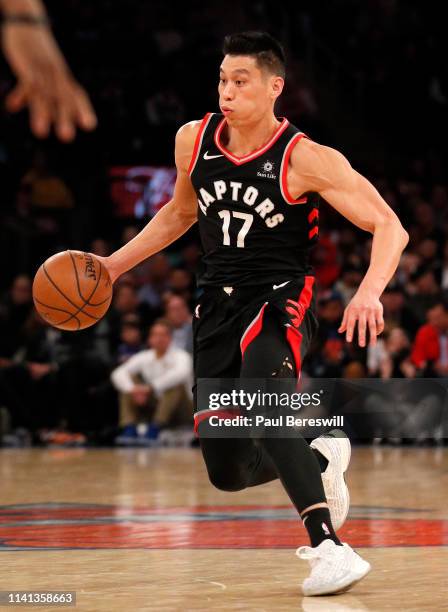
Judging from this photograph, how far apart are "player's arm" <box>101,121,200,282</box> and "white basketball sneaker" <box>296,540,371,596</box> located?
1503mm

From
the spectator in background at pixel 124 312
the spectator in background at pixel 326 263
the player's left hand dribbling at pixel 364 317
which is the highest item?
the spectator in background at pixel 326 263

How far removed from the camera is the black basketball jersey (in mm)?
4965

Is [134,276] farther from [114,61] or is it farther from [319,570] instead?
[319,570]

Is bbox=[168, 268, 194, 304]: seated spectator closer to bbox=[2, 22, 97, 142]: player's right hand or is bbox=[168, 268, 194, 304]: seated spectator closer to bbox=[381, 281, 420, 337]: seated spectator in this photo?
bbox=[381, 281, 420, 337]: seated spectator

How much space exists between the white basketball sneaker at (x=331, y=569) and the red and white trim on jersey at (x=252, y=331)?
0.80m

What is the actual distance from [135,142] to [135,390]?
5.20 meters

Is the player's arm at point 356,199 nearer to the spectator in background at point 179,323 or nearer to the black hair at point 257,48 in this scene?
the black hair at point 257,48

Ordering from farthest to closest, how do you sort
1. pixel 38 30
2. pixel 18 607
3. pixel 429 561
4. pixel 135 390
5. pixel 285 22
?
pixel 285 22 < pixel 135 390 < pixel 429 561 < pixel 18 607 < pixel 38 30

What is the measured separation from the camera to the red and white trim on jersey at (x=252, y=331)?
483 centimetres

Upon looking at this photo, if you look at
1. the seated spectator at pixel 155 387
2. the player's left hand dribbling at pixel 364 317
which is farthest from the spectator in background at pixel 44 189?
the player's left hand dribbling at pixel 364 317

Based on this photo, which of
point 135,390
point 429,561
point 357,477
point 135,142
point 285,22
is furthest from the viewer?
point 285,22

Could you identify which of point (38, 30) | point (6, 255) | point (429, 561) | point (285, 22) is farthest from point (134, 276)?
point (38, 30)

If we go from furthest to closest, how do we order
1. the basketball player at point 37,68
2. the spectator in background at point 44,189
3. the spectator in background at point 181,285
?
the spectator in background at point 44,189
the spectator in background at point 181,285
the basketball player at point 37,68

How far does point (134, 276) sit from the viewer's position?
15.5 m
